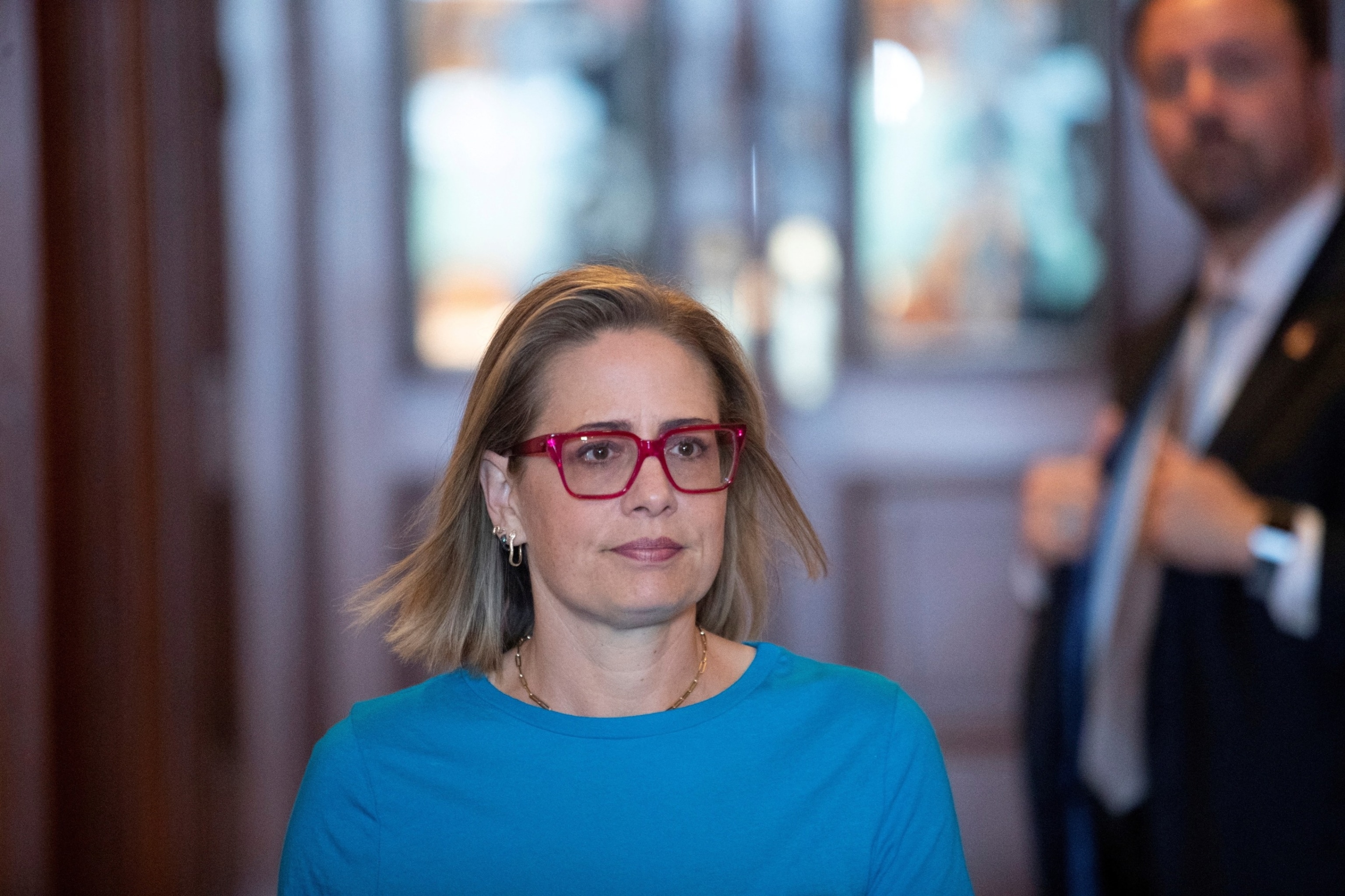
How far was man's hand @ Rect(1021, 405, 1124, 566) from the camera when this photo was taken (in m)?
1.99

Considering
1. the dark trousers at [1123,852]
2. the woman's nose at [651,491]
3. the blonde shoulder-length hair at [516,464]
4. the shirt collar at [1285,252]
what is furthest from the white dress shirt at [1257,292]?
the woman's nose at [651,491]

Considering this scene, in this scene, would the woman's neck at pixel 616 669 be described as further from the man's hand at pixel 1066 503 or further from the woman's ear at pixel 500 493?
the man's hand at pixel 1066 503

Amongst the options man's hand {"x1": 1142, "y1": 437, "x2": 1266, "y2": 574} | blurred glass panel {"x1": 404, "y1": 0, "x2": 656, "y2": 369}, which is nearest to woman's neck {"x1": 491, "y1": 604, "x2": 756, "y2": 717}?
man's hand {"x1": 1142, "y1": 437, "x2": 1266, "y2": 574}

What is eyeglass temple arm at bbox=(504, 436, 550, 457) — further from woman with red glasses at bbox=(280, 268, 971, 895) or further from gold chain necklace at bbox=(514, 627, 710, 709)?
gold chain necklace at bbox=(514, 627, 710, 709)

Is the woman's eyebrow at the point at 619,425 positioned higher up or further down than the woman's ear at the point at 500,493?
higher up

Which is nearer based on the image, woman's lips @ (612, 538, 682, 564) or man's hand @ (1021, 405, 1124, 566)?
woman's lips @ (612, 538, 682, 564)

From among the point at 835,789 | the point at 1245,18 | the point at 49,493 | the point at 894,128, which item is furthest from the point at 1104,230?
the point at 49,493

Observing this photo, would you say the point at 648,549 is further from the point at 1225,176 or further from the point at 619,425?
the point at 1225,176

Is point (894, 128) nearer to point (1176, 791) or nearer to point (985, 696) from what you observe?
point (985, 696)

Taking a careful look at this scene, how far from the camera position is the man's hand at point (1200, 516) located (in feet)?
5.71

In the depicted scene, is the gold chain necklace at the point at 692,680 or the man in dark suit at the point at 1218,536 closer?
the gold chain necklace at the point at 692,680

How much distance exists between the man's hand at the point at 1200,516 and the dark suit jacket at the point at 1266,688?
0.18 feet

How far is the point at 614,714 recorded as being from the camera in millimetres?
1395

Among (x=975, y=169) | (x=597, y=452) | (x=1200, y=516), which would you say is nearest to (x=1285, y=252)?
(x=1200, y=516)
